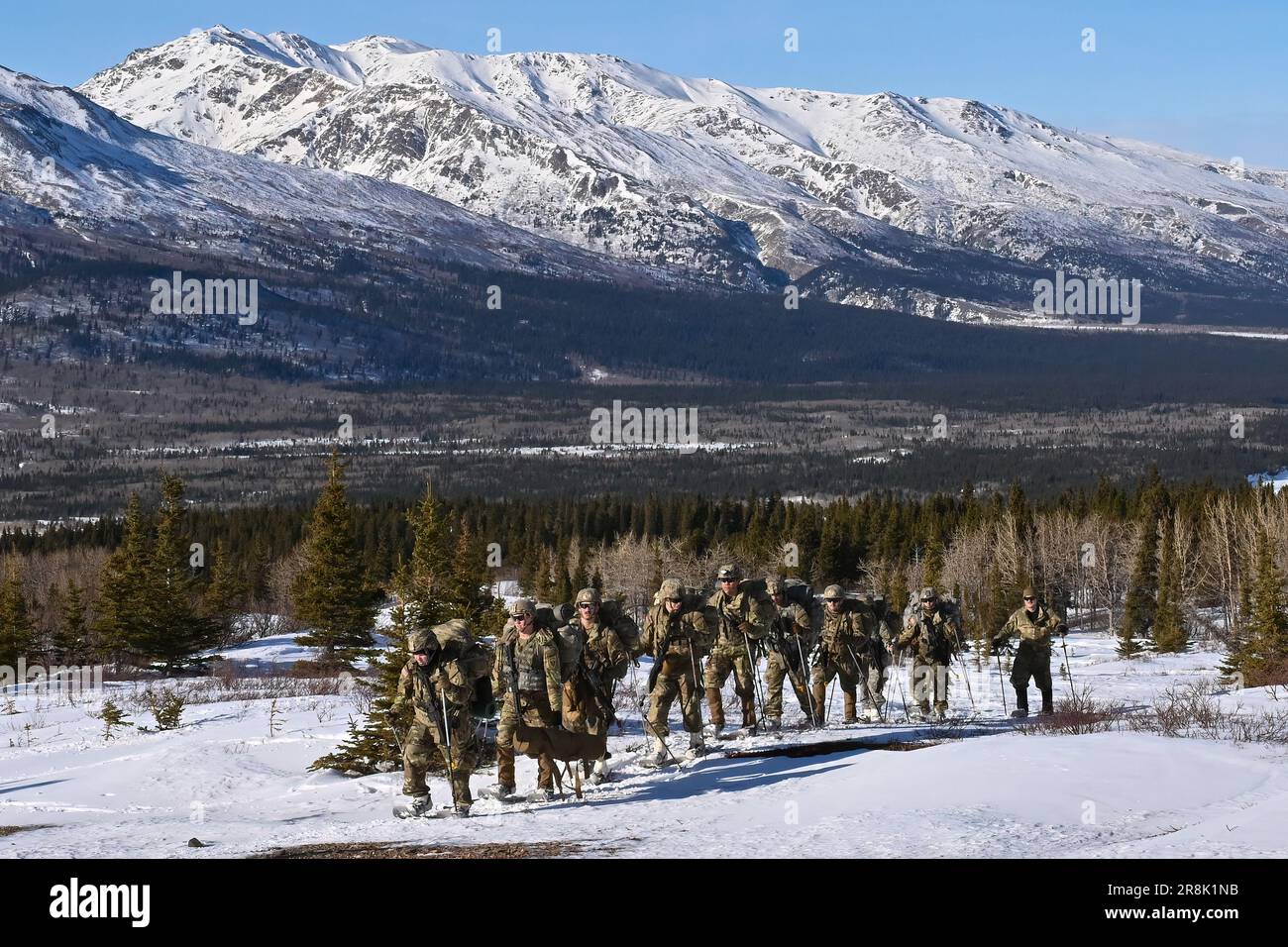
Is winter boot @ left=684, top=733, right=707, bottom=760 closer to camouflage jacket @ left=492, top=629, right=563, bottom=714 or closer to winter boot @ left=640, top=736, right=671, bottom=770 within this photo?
winter boot @ left=640, top=736, right=671, bottom=770

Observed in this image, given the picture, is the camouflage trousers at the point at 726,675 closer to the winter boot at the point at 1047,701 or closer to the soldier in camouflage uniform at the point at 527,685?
the soldier in camouflage uniform at the point at 527,685

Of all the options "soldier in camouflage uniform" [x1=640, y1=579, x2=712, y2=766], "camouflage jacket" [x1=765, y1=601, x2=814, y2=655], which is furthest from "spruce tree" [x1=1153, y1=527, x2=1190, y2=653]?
"soldier in camouflage uniform" [x1=640, y1=579, x2=712, y2=766]

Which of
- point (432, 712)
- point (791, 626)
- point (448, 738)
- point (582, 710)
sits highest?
point (791, 626)

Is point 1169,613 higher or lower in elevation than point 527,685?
lower

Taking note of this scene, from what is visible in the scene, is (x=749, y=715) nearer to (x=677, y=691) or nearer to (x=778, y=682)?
(x=778, y=682)

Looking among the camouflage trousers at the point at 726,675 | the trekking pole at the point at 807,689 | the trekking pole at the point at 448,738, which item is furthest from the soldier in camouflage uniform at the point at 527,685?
the trekking pole at the point at 807,689

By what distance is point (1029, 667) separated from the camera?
2466 cm

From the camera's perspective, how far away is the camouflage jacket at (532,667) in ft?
57.8

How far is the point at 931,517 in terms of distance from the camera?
102 meters

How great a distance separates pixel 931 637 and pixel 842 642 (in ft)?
6.94

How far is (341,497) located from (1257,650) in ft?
90.3

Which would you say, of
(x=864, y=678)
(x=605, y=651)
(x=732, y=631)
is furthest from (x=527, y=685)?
(x=864, y=678)
